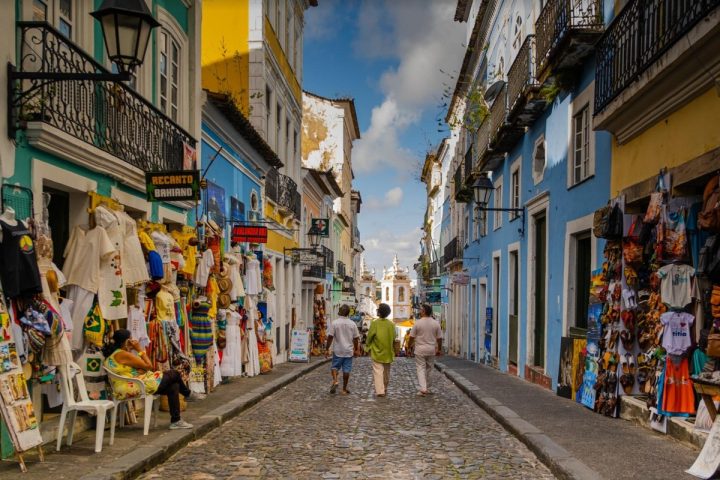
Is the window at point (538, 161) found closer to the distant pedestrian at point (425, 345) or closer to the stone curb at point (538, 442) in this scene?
the distant pedestrian at point (425, 345)

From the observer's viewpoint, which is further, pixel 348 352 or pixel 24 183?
pixel 348 352

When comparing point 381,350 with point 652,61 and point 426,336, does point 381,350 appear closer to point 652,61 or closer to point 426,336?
point 426,336

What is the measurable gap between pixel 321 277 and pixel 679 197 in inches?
940

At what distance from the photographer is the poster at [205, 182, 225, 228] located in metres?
14.4

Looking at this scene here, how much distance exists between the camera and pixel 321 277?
31.4m

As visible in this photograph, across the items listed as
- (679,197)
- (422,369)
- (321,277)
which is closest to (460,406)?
(422,369)

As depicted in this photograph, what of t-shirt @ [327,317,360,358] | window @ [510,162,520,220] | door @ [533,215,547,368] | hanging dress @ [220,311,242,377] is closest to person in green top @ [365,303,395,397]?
t-shirt @ [327,317,360,358]

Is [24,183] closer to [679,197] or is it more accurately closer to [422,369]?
[679,197]

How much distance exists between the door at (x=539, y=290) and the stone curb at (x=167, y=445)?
6101mm

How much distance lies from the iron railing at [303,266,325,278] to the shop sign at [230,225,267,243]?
1360cm

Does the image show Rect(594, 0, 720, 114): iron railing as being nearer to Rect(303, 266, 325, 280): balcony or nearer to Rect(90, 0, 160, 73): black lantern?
Rect(90, 0, 160, 73): black lantern

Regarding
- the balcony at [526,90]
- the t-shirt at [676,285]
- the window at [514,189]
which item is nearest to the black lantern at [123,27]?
the t-shirt at [676,285]

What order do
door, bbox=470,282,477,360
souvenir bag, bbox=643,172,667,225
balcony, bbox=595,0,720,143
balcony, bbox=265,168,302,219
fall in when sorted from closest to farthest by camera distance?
1. balcony, bbox=595,0,720,143
2. souvenir bag, bbox=643,172,667,225
3. balcony, bbox=265,168,302,219
4. door, bbox=470,282,477,360

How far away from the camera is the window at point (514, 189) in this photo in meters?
18.3
